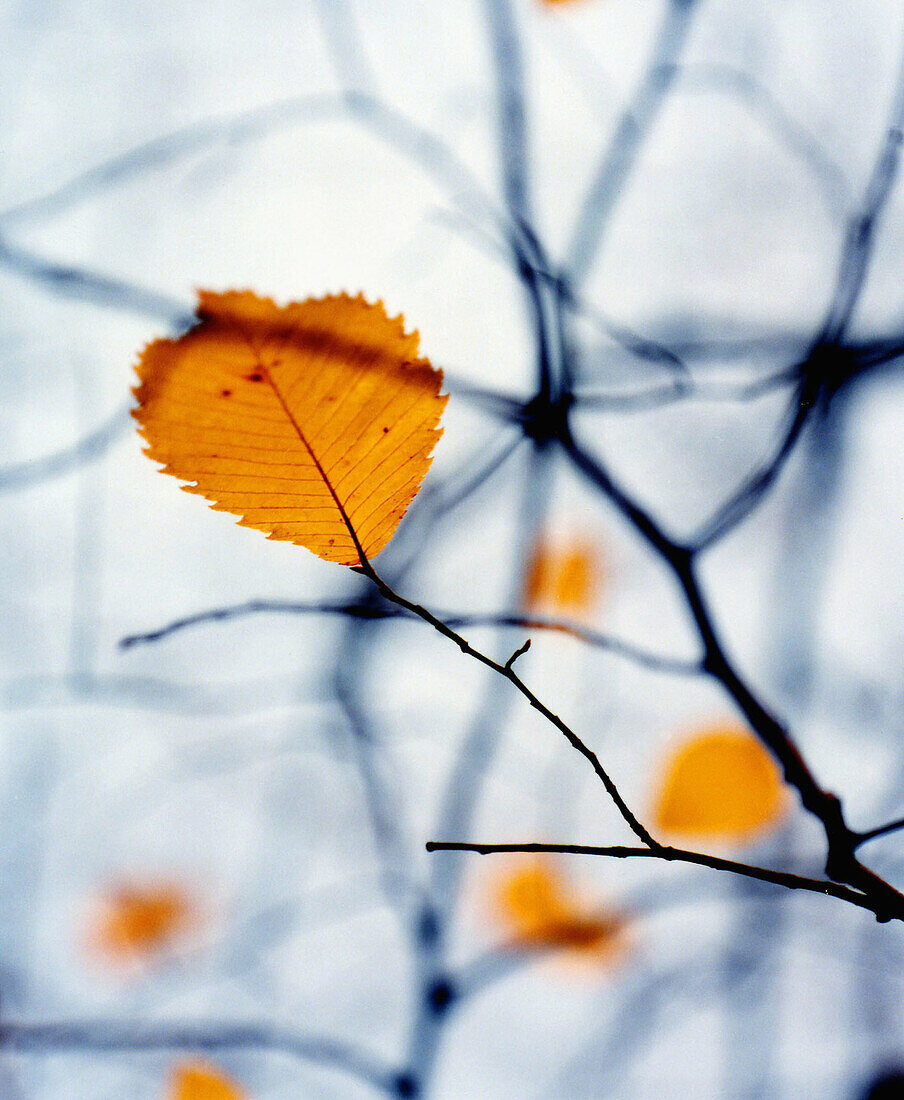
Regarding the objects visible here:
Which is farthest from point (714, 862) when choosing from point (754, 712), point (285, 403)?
point (285, 403)

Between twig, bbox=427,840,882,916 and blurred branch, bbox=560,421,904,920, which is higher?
blurred branch, bbox=560,421,904,920

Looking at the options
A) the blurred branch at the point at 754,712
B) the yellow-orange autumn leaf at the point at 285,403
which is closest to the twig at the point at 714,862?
the blurred branch at the point at 754,712

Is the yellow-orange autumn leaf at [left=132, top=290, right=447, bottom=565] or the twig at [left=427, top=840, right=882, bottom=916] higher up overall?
the yellow-orange autumn leaf at [left=132, top=290, right=447, bottom=565]

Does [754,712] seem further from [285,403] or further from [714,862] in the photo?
[285,403]

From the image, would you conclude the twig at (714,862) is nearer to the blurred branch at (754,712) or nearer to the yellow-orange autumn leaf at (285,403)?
the blurred branch at (754,712)

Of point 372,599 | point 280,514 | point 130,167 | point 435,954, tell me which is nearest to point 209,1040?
point 435,954

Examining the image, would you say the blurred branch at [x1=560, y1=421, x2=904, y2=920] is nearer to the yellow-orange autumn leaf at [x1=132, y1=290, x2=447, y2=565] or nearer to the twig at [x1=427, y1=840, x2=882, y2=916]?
the twig at [x1=427, y1=840, x2=882, y2=916]

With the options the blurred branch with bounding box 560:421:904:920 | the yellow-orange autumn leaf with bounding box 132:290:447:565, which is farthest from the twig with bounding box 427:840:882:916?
the yellow-orange autumn leaf with bounding box 132:290:447:565

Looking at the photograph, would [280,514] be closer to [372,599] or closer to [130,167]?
[372,599]
